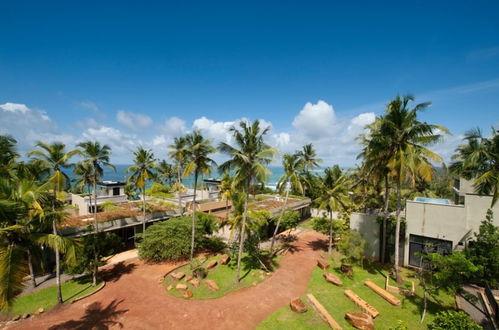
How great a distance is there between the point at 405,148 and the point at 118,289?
2288cm

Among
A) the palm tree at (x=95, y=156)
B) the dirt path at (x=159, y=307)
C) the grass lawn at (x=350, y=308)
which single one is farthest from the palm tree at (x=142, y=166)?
the grass lawn at (x=350, y=308)

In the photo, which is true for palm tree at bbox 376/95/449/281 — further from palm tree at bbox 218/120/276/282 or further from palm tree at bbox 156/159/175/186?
palm tree at bbox 156/159/175/186

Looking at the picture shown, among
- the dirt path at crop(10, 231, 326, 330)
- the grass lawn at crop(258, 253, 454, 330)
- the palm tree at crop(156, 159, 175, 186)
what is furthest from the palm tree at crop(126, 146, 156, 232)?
the palm tree at crop(156, 159, 175, 186)

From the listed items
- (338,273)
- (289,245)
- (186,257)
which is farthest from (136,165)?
(338,273)

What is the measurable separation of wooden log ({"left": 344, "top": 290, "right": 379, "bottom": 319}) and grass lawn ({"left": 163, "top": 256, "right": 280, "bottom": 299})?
247 inches

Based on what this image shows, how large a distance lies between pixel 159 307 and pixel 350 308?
38.6 feet

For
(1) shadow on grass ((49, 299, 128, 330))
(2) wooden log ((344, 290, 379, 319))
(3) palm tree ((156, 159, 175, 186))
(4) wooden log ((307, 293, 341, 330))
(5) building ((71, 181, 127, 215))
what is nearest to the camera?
(4) wooden log ((307, 293, 341, 330))

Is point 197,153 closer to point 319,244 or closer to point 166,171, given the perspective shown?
point 319,244

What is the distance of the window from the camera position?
55.7ft

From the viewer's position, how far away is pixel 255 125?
15.3 m

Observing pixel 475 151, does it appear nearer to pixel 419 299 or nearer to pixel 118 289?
pixel 419 299

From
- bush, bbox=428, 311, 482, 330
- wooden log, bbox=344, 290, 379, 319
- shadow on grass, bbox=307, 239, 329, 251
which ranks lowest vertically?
shadow on grass, bbox=307, 239, 329, 251

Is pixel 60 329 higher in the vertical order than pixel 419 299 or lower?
lower

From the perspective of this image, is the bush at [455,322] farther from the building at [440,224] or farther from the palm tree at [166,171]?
the palm tree at [166,171]
